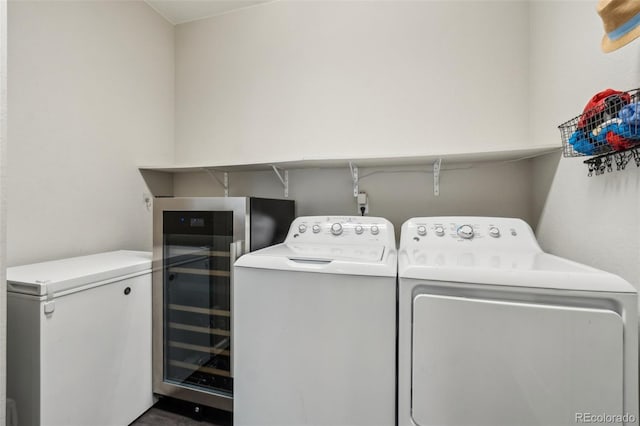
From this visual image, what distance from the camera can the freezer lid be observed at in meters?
1.09

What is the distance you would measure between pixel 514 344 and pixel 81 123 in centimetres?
243

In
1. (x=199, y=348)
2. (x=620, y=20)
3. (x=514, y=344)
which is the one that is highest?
(x=620, y=20)

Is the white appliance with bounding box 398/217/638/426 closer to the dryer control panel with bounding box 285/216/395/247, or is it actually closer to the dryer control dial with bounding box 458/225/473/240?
the dryer control dial with bounding box 458/225/473/240

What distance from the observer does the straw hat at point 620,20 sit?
81 cm

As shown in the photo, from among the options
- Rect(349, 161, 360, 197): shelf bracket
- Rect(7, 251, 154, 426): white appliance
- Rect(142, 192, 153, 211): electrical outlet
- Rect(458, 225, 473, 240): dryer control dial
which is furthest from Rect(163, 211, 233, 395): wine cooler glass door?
Rect(458, 225, 473, 240): dryer control dial

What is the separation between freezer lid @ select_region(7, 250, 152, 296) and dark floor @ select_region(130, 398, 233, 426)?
0.84 m

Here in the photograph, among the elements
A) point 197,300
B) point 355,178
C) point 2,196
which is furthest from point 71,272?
point 355,178

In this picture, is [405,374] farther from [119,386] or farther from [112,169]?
[112,169]

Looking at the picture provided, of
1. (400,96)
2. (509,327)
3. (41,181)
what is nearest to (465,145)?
(400,96)

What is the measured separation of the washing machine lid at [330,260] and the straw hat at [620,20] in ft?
3.37

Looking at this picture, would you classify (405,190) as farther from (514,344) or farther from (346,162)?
(514,344)

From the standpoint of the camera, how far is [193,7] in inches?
85.8

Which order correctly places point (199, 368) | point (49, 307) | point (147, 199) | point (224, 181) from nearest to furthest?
point (49, 307) → point (199, 368) → point (147, 199) → point (224, 181)
